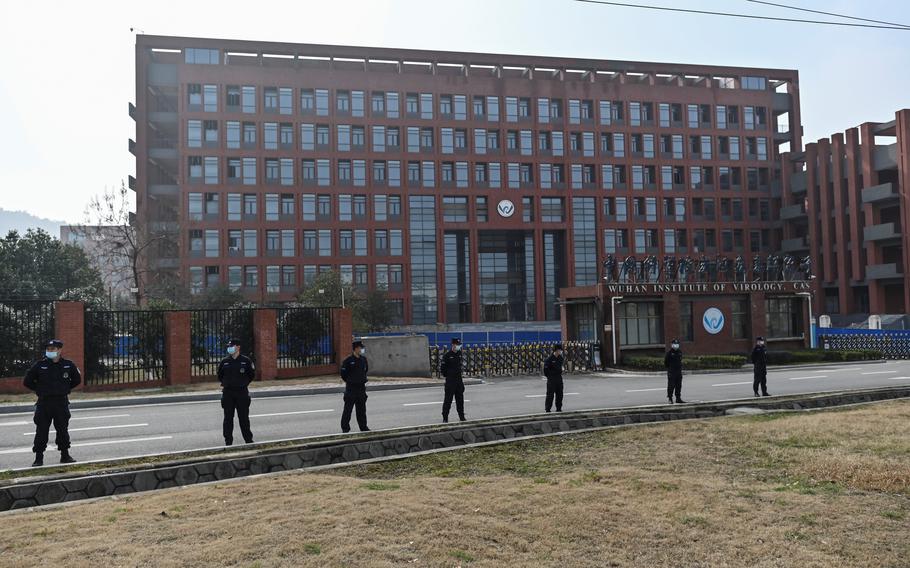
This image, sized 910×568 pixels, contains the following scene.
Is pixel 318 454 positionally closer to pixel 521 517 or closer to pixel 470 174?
pixel 521 517

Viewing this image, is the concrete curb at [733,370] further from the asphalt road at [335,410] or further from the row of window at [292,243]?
the row of window at [292,243]

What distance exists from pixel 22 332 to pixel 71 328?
1578 millimetres

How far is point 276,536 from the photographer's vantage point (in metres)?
6.23

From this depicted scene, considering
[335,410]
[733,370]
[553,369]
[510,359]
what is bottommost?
[733,370]

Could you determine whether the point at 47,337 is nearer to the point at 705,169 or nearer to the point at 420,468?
the point at 420,468

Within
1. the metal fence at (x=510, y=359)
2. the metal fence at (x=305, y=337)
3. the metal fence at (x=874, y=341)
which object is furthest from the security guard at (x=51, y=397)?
the metal fence at (x=874, y=341)

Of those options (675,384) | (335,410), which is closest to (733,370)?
(675,384)

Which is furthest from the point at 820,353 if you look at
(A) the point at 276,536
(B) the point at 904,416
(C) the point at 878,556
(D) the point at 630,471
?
(A) the point at 276,536

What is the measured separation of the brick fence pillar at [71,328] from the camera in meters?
22.1

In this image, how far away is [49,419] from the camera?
10.5 m

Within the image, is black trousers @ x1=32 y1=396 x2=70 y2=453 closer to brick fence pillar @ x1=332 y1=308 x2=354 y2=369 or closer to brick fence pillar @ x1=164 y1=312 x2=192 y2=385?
brick fence pillar @ x1=164 y1=312 x2=192 y2=385

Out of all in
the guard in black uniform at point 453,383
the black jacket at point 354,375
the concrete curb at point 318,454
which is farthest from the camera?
the guard in black uniform at point 453,383

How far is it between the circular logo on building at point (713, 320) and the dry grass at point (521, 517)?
80.5 feet

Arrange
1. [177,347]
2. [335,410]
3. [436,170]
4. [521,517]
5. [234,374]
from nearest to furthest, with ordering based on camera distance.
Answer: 1. [521,517]
2. [234,374]
3. [335,410]
4. [177,347]
5. [436,170]
